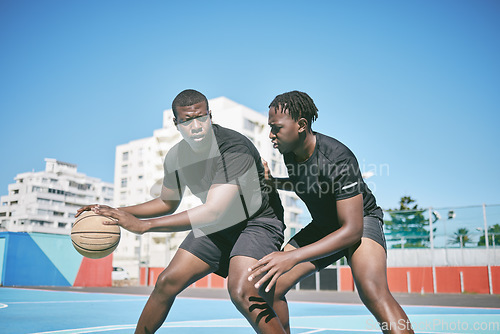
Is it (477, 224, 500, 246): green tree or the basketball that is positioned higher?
(477, 224, 500, 246): green tree

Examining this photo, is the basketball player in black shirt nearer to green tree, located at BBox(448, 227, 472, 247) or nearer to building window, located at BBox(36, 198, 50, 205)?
green tree, located at BBox(448, 227, 472, 247)

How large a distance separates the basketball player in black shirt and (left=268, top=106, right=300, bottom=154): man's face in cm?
36

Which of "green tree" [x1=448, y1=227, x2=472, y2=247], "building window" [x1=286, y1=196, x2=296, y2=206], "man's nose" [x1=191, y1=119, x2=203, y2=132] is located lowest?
"green tree" [x1=448, y1=227, x2=472, y2=247]

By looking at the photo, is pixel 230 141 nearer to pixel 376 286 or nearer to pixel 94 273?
pixel 376 286

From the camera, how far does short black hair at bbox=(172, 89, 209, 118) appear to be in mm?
3706

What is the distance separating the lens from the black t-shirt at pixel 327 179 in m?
3.36

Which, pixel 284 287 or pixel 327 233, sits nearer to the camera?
pixel 284 287

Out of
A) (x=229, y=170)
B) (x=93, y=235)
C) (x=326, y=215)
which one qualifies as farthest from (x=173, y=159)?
(x=326, y=215)

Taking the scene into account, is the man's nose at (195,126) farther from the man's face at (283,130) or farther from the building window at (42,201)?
the building window at (42,201)

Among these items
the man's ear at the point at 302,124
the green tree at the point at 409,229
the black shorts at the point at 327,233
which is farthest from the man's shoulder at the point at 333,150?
the green tree at the point at 409,229

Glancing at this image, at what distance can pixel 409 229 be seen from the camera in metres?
22.0

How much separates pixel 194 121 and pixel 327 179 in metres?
1.12

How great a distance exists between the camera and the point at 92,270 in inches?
1108

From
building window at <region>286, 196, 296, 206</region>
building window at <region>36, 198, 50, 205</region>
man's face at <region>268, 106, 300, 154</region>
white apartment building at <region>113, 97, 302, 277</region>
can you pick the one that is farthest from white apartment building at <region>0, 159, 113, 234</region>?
man's face at <region>268, 106, 300, 154</region>
